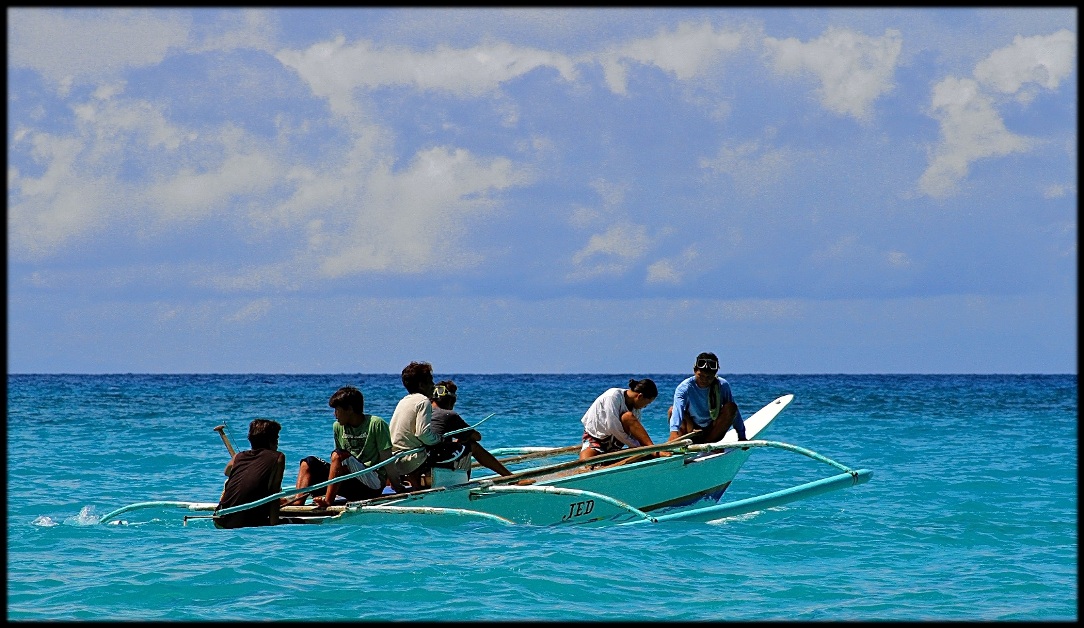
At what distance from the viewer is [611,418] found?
11.6 metres

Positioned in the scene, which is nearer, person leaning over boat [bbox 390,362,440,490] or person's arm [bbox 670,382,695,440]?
person leaning over boat [bbox 390,362,440,490]

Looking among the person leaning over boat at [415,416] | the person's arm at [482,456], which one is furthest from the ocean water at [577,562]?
the person leaning over boat at [415,416]

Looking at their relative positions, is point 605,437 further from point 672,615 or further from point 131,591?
point 131,591

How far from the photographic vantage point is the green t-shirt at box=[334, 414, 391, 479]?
10.0 m

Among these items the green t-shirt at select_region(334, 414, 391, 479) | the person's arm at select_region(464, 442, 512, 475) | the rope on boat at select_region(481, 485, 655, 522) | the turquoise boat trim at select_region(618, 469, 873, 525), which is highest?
the green t-shirt at select_region(334, 414, 391, 479)

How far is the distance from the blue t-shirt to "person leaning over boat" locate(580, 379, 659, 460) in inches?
23.9

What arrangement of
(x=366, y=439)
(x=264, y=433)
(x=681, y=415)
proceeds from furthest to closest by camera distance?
(x=681, y=415) < (x=366, y=439) < (x=264, y=433)

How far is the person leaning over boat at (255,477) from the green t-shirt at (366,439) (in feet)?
1.95

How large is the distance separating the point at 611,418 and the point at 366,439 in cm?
272

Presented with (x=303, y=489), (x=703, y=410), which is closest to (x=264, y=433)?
(x=303, y=489)

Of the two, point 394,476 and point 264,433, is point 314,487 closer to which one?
point 264,433

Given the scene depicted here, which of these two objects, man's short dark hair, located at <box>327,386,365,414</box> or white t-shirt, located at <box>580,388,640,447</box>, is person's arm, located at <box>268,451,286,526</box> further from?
white t-shirt, located at <box>580,388,640,447</box>

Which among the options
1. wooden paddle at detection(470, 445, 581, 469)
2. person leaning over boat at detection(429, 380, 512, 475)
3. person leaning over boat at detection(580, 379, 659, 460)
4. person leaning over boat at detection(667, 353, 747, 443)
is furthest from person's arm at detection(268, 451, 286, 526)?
person leaning over boat at detection(667, 353, 747, 443)

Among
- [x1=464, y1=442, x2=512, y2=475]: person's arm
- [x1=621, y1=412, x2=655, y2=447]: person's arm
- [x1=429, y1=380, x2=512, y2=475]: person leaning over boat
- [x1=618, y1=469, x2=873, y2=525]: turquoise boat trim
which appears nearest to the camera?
[x1=429, y1=380, x2=512, y2=475]: person leaning over boat
